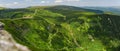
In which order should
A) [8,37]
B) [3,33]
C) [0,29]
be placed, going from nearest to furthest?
[8,37], [3,33], [0,29]

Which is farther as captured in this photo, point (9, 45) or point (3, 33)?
point (3, 33)

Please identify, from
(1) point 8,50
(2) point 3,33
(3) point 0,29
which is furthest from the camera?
(3) point 0,29

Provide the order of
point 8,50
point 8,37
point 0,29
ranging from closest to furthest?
point 8,50
point 8,37
point 0,29

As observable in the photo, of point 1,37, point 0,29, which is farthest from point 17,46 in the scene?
point 0,29

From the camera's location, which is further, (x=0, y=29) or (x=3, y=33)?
(x=0, y=29)

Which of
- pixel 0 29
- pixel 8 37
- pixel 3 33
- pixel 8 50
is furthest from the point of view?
pixel 0 29

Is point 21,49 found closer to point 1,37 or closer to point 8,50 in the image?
point 8,50

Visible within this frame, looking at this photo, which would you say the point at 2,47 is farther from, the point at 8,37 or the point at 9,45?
the point at 8,37

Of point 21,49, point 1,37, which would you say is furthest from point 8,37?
point 21,49
